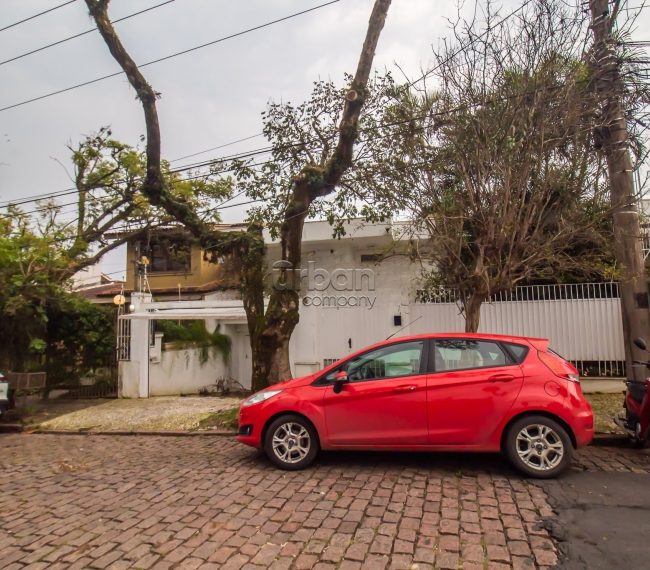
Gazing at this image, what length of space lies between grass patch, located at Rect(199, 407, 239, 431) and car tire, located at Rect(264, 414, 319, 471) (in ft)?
8.14

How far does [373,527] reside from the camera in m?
3.64

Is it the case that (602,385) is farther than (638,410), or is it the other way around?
(602,385)

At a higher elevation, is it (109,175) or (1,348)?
(109,175)

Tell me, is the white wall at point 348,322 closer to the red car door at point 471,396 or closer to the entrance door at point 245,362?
the entrance door at point 245,362

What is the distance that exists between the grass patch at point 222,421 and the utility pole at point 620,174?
5826 millimetres

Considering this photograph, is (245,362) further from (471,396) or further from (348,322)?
(471,396)

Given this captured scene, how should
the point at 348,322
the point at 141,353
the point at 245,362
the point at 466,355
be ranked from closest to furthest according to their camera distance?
the point at 466,355 → the point at 348,322 → the point at 141,353 → the point at 245,362

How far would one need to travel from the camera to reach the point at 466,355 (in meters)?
5.02

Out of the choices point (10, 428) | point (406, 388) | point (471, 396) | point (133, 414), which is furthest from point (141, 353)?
point (471, 396)

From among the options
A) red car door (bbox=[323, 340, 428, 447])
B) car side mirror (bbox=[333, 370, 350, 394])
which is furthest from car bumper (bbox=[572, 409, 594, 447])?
car side mirror (bbox=[333, 370, 350, 394])

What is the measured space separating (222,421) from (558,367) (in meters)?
5.31

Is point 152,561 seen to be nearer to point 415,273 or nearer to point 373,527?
point 373,527

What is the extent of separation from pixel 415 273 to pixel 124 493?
26.9 feet

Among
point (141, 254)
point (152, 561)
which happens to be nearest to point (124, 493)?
point (152, 561)
